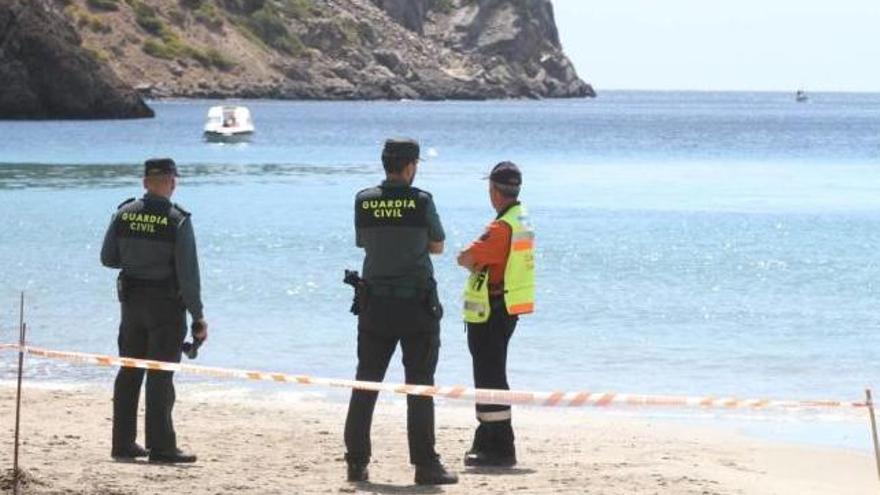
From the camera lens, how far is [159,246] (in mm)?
9875

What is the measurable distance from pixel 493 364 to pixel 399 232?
1.21 metres

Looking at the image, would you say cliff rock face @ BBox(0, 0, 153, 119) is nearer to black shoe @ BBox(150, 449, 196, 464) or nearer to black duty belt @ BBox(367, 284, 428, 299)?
black shoe @ BBox(150, 449, 196, 464)

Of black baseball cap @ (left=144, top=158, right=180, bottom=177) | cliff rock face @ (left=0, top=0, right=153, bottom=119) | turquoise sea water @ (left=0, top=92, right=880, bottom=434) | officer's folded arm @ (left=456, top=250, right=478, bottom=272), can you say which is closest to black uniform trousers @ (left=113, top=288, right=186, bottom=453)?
black baseball cap @ (left=144, top=158, right=180, bottom=177)

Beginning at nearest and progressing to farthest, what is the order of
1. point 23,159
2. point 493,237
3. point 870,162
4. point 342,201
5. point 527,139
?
point 493,237 < point 342,201 < point 23,159 < point 870,162 < point 527,139

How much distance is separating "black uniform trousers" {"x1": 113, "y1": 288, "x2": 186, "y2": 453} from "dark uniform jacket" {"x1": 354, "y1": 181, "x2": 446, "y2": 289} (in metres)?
1.25

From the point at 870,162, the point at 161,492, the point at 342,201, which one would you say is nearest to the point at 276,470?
the point at 161,492

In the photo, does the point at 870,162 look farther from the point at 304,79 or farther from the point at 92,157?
the point at 304,79

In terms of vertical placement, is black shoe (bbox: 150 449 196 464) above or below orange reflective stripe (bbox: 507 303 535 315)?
below

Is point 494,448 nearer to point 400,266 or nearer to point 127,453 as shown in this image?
point 400,266

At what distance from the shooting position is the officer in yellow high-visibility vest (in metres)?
10.0

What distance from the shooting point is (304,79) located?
184500 mm

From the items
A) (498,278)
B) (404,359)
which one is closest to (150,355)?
(404,359)

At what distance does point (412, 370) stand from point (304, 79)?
6946 inches

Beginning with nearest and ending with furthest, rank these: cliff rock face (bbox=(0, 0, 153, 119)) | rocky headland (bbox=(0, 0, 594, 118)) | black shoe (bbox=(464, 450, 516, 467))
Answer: black shoe (bbox=(464, 450, 516, 467)) < cliff rock face (bbox=(0, 0, 153, 119)) < rocky headland (bbox=(0, 0, 594, 118))
